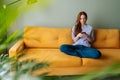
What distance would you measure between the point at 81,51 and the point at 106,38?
676 mm

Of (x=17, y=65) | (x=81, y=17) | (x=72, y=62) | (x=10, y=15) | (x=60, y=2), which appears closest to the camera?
(x=10, y=15)

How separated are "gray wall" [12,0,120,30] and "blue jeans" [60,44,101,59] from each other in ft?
2.36

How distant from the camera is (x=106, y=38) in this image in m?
3.70

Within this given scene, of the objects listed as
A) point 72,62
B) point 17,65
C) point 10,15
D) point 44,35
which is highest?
point 10,15

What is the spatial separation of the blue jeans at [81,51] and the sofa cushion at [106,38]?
1.37 ft

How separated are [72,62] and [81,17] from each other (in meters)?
0.84

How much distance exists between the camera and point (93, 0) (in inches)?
152

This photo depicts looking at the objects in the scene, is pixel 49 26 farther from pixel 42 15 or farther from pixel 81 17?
pixel 81 17

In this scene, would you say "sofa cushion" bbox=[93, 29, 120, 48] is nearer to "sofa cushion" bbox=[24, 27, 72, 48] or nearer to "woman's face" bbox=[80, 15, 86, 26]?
"woman's face" bbox=[80, 15, 86, 26]

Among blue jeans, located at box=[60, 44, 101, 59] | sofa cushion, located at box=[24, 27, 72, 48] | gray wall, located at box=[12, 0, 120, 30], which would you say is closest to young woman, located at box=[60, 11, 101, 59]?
blue jeans, located at box=[60, 44, 101, 59]

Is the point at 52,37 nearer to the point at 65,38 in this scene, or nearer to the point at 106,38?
the point at 65,38

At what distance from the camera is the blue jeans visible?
10.2 ft

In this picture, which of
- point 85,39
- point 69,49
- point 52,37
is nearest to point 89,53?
point 69,49

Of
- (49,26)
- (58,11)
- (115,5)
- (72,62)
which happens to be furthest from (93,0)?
(72,62)
